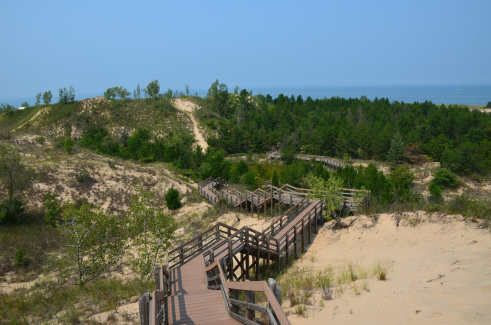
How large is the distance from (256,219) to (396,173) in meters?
22.5

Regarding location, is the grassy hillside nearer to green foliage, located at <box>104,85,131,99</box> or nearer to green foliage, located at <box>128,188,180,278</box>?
green foliage, located at <box>104,85,131,99</box>

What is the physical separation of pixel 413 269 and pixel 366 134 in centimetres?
4734

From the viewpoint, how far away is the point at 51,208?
2562 centimetres

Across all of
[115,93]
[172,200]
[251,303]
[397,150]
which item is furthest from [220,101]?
[251,303]

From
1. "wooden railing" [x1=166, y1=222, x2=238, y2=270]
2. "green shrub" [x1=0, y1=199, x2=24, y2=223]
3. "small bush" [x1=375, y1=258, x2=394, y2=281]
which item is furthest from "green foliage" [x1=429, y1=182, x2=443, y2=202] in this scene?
"green shrub" [x1=0, y1=199, x2=24, y2=223]

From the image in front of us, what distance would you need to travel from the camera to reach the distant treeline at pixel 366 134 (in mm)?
49844

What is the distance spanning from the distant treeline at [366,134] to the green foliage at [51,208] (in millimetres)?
35699

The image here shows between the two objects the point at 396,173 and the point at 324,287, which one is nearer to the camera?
the point at 324,287

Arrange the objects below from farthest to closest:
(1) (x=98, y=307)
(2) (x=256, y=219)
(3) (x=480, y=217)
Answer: (2) (x=256, y=219), (3) (x=480, y=217), (1) (x=98, y=307)

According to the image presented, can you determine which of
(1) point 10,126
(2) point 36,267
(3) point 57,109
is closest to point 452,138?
(2) point 36,267

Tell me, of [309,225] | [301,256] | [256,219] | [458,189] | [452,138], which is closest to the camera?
[301,256]

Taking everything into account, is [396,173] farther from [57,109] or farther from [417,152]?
[57,109]

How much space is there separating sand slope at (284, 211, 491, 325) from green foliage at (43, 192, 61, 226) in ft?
61.0

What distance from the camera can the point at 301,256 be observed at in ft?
60.1
